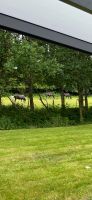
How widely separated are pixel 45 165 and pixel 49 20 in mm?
8263

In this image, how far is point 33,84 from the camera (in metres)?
26.0

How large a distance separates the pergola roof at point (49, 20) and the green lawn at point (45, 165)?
4481mm

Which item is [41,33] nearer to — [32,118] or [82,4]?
[82,4]

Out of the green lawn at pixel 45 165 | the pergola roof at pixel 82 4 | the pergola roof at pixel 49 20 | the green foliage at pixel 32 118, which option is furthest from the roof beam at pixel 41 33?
the green foliage at pixel 32 118

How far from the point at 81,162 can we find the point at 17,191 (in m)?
3.91

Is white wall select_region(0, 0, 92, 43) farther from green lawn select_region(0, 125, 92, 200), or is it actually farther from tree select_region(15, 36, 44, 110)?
tree select_region(15, 36, 44, 110)

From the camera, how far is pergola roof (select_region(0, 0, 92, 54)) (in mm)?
4371

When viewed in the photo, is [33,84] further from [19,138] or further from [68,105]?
[19,138]

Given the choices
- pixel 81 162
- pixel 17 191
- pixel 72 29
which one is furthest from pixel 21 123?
pixel 72 29

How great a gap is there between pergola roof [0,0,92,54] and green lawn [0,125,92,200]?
4.48m

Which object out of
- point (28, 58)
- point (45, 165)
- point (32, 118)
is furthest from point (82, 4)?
point (32, 118)

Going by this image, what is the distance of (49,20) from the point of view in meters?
4.69

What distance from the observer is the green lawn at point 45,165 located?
31.0ft

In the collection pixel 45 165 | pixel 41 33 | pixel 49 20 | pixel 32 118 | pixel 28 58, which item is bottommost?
pixel 45 165
